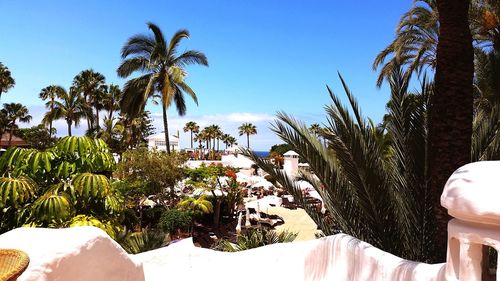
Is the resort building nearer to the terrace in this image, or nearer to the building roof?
the building roof

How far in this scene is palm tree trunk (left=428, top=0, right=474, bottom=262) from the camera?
4598mm

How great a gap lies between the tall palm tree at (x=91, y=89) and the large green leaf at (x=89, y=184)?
38.8 m

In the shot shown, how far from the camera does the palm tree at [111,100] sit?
148ft

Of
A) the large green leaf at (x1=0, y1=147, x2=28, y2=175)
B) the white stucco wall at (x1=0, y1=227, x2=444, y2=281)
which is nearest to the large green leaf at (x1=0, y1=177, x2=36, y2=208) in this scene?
the large green leaf at (x1=0, y1=147, x2=28, y2=175)

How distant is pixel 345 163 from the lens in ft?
→ 17.8

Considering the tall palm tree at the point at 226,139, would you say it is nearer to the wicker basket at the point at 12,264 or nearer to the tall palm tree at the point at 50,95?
the tall palm tree at the point at 50,95

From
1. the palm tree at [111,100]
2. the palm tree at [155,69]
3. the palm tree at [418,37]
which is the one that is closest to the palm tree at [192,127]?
the palm tree at [111,100]

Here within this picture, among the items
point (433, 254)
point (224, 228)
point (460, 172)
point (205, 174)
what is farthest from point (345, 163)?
point (205, 174)

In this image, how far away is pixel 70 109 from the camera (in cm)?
4344

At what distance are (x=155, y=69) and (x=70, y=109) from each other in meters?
23.1

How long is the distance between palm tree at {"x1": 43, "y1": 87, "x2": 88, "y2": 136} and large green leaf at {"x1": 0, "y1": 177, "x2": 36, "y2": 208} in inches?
1564

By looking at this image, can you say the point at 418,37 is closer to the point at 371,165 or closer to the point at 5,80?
the point at 371,165

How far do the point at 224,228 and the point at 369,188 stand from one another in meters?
12.0

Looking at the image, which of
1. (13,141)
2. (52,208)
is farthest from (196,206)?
(13,141)
